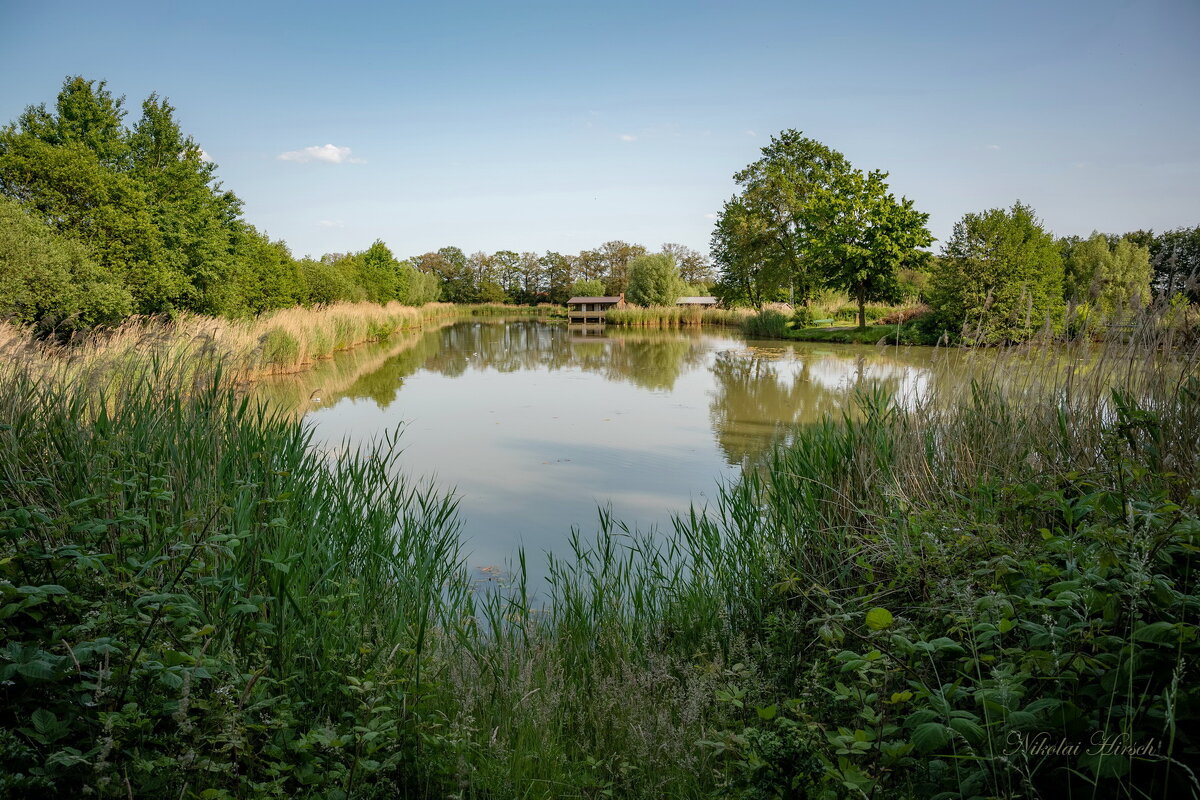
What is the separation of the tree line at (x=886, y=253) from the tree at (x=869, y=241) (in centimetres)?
4

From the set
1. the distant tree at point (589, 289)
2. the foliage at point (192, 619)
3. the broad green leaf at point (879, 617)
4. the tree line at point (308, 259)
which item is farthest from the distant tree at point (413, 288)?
the broad green leaf at point (879, 617)

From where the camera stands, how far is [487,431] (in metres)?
9.65

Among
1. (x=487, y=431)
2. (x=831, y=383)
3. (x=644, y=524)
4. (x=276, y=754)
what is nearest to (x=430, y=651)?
(x=276, y=754)

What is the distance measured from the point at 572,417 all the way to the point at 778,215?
23985mm

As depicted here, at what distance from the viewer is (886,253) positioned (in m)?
23.0

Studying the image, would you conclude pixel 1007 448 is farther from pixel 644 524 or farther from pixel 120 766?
pixel 120 766

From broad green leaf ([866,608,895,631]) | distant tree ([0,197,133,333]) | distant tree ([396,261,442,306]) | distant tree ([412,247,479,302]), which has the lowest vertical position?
broad green leaf ([866,608,895,631])

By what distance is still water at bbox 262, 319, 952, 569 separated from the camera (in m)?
6.00

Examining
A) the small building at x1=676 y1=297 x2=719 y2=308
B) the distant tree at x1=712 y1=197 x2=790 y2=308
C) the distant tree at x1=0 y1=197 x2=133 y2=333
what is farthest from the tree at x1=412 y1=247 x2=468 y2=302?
the distant tree at x1=0 y1=197 x2=133 y2=333

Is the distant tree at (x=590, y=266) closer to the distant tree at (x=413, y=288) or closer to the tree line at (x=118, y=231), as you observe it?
the distant tree at (x=413, y=288)

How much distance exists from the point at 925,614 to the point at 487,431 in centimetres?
758

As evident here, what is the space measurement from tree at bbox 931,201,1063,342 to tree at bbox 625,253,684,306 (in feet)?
99.7

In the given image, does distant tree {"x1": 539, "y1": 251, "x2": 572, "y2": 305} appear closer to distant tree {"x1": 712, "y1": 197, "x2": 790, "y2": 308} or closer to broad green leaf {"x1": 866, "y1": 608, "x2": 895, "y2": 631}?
distant tree {"x1": 712, "y1": 197, "x2": 790, "y2": 308}

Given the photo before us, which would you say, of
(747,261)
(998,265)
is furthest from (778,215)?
(998,265)
